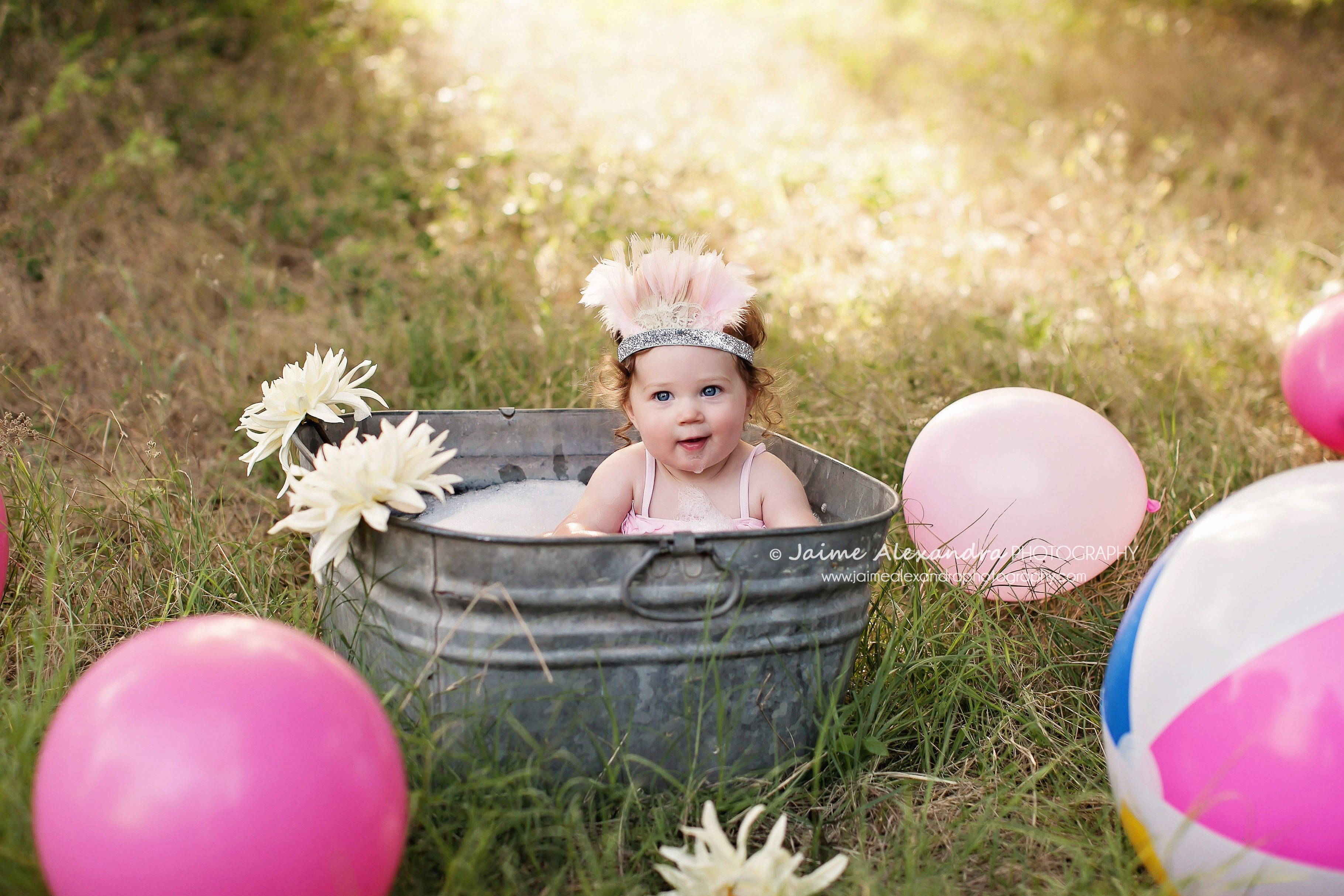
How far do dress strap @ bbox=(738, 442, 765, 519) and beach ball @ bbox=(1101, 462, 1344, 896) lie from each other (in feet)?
2.92

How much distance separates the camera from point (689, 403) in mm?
2143

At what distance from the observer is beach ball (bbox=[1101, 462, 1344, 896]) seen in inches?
51.9

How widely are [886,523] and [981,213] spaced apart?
3778mm

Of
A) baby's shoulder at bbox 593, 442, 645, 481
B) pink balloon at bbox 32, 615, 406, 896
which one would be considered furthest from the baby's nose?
pink balloon at bbox 32, 615, 406, 896

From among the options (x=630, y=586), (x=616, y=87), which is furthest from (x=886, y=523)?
(x=616, y=87)

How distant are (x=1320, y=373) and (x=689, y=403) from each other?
1.86m

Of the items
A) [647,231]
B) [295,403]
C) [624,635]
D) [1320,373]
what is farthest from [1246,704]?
[647,231]

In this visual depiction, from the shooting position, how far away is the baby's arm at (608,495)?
2.31 metres

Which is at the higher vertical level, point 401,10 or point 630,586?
point 401,10

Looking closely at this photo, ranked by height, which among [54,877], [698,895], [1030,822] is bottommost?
[1030,822]

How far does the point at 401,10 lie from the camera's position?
5.85 m

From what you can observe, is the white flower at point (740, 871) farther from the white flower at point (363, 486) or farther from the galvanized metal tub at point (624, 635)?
the white flower at point (363, 486)

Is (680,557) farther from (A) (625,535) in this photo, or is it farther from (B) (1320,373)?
(B) (1320,373)

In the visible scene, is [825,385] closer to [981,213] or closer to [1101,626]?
[1101,626]
